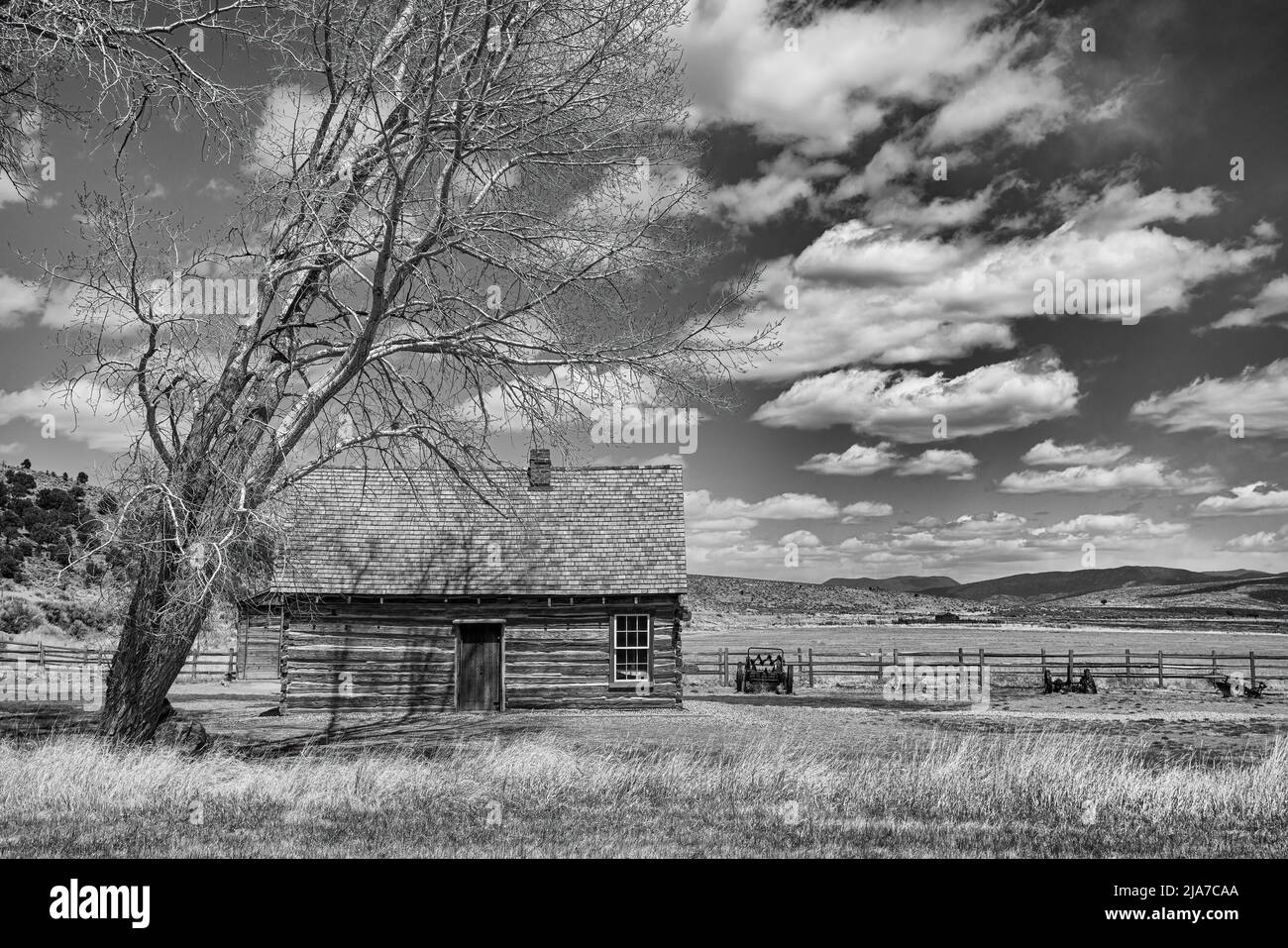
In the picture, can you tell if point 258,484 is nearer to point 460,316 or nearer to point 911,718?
point 460,316

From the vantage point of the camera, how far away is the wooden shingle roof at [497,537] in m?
25.3

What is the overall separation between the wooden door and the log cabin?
0.09 feet

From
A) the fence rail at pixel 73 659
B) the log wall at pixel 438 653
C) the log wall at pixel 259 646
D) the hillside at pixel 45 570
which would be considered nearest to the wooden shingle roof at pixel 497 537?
the log wall at pixel 438 653

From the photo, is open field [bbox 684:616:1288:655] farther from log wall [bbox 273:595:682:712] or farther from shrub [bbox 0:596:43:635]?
shrub [bbox 0:596:43:635]

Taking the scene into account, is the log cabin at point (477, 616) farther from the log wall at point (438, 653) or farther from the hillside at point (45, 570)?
the hillside at point (45, 570)

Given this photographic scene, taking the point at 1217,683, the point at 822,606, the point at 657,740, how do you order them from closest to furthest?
the point at 657,740
the point at 1217,683
the point at 822,606

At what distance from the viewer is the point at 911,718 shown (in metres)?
24.7

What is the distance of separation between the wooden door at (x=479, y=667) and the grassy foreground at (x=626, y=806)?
11634 mm

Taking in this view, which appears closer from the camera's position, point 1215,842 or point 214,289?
point 1215,842

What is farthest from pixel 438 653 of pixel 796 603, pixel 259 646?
pixel 796 603

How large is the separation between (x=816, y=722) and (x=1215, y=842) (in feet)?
49.3

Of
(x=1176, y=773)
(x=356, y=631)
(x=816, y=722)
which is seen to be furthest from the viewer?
(x=356, y=631)

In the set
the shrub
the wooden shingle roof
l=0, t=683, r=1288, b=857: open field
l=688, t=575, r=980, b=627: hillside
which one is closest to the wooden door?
the wooden shingle roof

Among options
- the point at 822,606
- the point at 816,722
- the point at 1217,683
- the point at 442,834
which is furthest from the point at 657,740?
the point at 822,606
